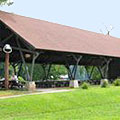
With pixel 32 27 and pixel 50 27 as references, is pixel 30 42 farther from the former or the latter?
pixel 50 27

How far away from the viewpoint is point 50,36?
79.7 ft

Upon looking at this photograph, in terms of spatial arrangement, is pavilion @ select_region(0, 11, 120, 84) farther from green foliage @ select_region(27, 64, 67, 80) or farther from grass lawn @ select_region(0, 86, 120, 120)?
green foliage @ select_region(27, 64, 67, 80)

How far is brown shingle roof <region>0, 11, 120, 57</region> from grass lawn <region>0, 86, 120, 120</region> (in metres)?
5.31

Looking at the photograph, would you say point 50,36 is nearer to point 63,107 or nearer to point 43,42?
point 43,42

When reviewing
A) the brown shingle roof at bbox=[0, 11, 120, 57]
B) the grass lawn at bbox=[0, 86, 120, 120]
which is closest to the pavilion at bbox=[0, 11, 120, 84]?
the brown shingle roof at bbox=[0, 11, 120, 57]

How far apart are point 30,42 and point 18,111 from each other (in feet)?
25.9

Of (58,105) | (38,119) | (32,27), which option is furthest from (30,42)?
(38,119)

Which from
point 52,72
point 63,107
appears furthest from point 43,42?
point 52,72

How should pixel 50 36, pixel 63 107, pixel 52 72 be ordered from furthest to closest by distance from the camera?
pixel 52 72 < pixel 50 36 < pixel 63 107

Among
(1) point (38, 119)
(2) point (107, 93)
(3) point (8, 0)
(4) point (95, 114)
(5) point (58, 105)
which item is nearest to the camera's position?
(1) point (38, 119)

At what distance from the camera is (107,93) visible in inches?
701

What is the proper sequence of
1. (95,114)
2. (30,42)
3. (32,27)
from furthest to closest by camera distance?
(32,27), (30,42), (95,114)

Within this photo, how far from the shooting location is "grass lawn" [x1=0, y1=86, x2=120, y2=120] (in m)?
12.0

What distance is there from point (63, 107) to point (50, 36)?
10.8 metres
